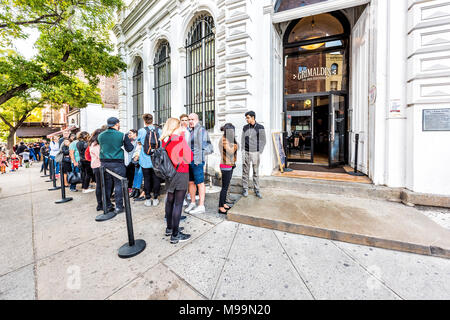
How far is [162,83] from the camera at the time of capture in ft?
35.1

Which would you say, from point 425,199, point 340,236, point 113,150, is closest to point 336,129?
point 425,199

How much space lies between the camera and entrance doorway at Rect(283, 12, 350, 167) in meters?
6.99

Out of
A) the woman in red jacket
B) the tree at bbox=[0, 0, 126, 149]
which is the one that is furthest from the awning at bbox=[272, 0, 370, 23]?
the tree at bbox=[0, 0, 126, 149]

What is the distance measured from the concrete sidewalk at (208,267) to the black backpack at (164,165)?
1136mm

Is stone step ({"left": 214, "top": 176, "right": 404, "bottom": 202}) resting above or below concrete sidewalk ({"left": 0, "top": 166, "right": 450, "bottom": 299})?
above

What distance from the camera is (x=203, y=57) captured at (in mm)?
7730

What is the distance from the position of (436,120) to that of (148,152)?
6.47 m

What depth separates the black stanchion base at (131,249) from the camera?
270cm

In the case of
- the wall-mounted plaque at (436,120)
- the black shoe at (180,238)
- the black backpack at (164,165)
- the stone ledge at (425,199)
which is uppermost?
the wall-mounted plaque at (436,120)

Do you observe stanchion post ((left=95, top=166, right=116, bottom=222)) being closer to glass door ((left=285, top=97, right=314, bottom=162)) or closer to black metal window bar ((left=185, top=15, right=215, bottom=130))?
black metal window bar ((left=185, top=15, right=215, bottom=130))

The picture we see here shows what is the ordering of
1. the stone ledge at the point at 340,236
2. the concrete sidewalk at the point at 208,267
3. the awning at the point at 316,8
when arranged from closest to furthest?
the concrete sidewalk at the point at 208,267, the stone ledge at the point at 340,236, the awning at the point at 316,8

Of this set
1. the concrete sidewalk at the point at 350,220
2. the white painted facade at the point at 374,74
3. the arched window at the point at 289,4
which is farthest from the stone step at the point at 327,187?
the arched window at the point at 289,4

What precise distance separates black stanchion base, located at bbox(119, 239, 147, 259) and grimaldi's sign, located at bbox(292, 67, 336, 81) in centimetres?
785

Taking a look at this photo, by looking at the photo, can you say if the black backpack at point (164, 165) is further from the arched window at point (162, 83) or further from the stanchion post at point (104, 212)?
the arched window at point (162, 83)
